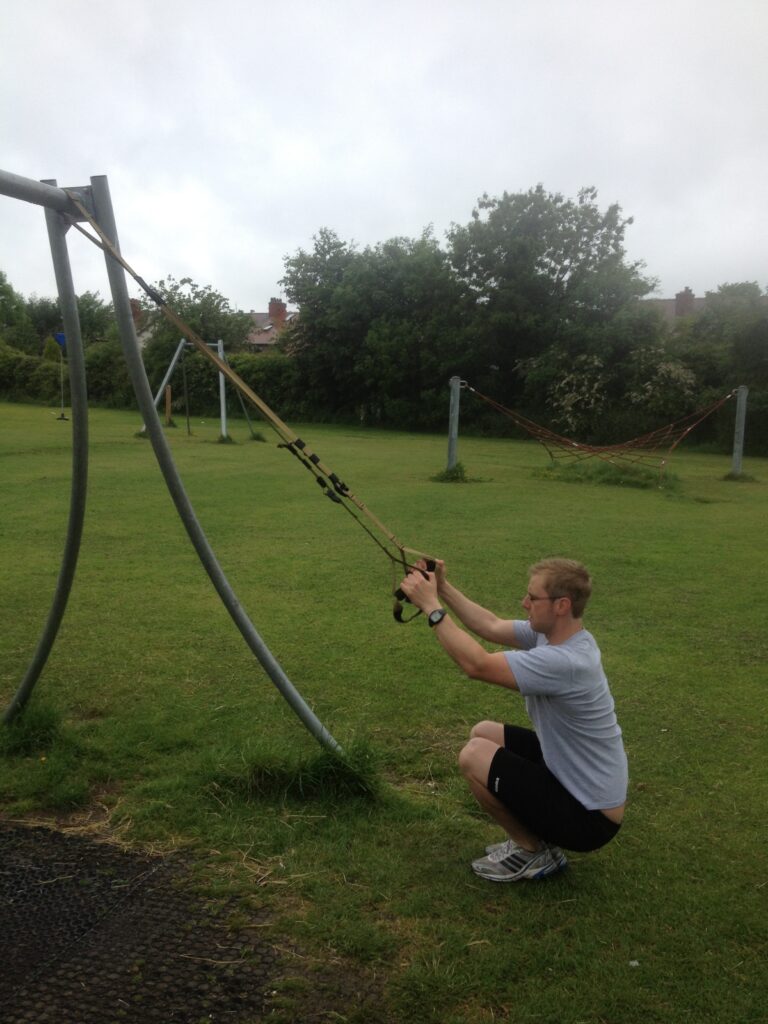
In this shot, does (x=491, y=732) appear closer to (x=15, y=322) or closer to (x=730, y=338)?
(x=730, y=338)

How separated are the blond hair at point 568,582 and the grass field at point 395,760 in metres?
1.10

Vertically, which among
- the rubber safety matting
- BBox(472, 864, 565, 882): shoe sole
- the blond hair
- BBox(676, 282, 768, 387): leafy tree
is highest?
BBox(676, 282, 768, 387): leafy tree

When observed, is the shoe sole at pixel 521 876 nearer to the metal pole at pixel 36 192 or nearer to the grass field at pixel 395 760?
the grass field at pixel 395 760

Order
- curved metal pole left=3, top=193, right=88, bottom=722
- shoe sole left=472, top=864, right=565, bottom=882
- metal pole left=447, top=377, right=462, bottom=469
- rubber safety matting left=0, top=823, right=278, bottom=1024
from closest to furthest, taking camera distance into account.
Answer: rubber safety matting left=0, top=823, right=278, bottom=1024, shoe sole left=472, top=864, right=565, bottom=882, curved metal pole left=3, top=193, right=88, bottom=722, metal pole left=447, top=377, right=462, bottom=469

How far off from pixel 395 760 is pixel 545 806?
1.31 meters

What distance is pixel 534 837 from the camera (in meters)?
3.27

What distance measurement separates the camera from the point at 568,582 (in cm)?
305

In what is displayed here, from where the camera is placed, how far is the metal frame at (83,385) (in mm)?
3496

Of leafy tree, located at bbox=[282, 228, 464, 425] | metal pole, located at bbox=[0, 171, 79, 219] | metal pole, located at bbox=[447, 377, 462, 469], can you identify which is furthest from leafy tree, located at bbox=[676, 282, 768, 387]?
metal pole, located at bbox=[0, 171, 79, 219]

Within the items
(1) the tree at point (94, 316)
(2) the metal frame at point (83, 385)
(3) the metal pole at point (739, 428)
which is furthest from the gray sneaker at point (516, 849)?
(1) the tree at point (94, 316)

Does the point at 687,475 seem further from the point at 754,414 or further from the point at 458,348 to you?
the point at 458,348

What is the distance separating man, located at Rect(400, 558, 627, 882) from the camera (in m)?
2.99

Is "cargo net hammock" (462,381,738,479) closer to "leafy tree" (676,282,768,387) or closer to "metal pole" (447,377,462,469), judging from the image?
"leafy tree" (676,282,768,387)

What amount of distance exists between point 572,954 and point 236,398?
100 feet
